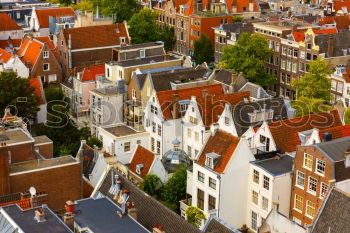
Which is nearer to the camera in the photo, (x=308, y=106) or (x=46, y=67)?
(x=308, y=106)

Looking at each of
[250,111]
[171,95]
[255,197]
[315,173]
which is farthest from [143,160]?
[315,173]

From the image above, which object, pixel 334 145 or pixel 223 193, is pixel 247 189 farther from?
pixel 334 145

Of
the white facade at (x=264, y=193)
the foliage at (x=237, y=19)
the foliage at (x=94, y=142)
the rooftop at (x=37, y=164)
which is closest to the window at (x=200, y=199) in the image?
the white facade at (x=264, y=193)

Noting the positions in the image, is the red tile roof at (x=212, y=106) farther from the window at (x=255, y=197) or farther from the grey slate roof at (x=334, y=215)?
the grey slate roof at (x=334, y=215)

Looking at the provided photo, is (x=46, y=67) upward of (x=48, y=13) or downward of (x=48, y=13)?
downward

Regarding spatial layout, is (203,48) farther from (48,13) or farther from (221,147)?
(221,147)

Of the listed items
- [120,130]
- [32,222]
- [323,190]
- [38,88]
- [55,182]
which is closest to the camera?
[32,222]

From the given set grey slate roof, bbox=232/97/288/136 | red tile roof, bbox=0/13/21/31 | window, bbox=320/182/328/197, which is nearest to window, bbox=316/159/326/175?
window, bbox=320/182/328/197
